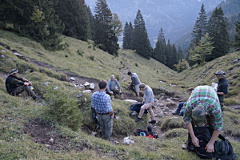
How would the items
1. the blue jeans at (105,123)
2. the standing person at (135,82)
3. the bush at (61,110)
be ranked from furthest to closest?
the standing person at (135,82) < the blue jeans at (105,123) < the bush at (61,110)

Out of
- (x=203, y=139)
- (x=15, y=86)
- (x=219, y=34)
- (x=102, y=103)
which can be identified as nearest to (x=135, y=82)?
(x=102, y=103)

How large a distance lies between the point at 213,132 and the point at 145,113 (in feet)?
17.7

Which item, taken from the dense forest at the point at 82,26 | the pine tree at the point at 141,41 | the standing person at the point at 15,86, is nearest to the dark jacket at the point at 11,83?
the standing person at the point at 15,86

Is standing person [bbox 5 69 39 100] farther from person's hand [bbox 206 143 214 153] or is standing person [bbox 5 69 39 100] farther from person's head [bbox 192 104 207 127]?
person's hand [bbox 206 143 214 153]

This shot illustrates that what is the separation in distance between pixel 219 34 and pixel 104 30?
1013 inches

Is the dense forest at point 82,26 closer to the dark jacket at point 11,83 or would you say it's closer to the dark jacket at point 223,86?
the dark jacket at point 11,83

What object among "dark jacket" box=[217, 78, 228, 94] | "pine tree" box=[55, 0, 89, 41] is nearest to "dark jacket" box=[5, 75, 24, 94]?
"dark jacket" box=[217, 78, 228, 94]

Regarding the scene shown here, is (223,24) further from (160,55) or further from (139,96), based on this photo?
(139,96)

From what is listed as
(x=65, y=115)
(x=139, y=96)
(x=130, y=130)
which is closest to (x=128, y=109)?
(x=130, y=130)

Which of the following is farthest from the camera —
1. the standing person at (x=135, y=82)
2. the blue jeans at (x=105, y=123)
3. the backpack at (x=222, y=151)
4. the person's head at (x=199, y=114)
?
the standing person at (x=135, y=82)

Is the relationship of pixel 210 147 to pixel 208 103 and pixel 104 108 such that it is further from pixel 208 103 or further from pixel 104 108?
pixel 104 108

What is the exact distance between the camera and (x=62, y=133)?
15.0 feet

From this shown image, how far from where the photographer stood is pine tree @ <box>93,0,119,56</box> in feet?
115

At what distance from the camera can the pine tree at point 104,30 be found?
1380 inches
